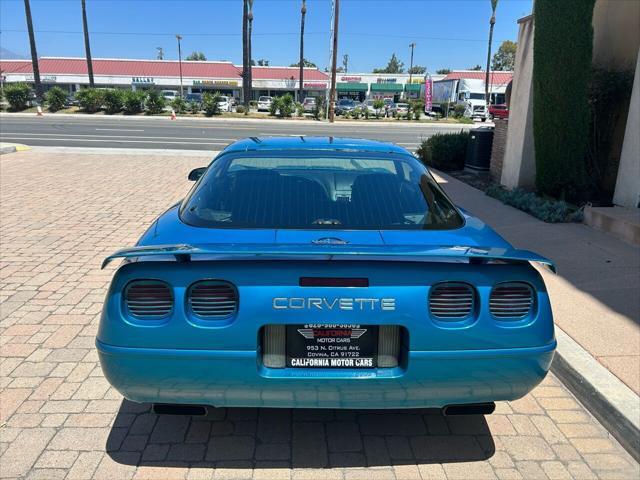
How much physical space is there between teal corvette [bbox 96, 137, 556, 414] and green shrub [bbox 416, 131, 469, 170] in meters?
11.4

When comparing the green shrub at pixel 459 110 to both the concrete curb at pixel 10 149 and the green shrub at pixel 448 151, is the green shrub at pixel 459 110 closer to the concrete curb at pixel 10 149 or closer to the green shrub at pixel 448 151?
the green shrub at pixel 448 151

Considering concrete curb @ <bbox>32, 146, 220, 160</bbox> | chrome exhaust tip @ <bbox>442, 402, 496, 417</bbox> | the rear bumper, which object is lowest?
concrete curb @ <bbox>32, 146, 220, 160</bbox>

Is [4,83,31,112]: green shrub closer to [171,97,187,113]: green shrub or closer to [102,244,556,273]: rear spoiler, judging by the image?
[171,97,187,113]: green shrub

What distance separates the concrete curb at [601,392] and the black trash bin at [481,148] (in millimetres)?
9185

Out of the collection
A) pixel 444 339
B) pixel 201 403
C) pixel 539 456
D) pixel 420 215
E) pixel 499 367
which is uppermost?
pixel 420 215

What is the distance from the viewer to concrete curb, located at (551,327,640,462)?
287 cm

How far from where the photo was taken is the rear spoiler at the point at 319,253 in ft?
7.32

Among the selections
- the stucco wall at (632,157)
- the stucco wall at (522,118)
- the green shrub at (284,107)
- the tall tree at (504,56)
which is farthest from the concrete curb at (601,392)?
the tall tree at (504,56)

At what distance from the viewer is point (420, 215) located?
2998mm

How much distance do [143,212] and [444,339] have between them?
6747mm

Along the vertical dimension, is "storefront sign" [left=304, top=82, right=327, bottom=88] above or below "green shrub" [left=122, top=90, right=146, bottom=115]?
above

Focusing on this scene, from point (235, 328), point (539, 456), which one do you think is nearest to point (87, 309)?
point (235, 328)

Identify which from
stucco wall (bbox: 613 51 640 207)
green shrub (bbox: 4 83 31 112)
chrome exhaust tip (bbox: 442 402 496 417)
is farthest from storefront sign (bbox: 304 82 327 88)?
chrome exhaust tip (bbox: 442 402 496 417)

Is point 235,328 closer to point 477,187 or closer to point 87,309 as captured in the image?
point 87,309
